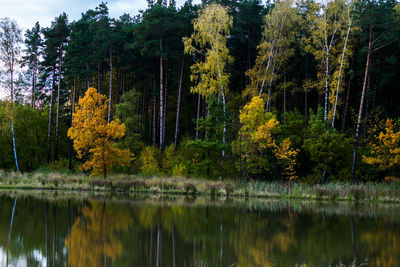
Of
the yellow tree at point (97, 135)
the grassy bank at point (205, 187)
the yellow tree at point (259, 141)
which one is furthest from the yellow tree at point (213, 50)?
the grassy bank at point (205, 187)

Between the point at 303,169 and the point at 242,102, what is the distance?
465 inches

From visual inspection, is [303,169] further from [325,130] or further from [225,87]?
[225,87]

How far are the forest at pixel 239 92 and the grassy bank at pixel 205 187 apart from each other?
210 centimetres

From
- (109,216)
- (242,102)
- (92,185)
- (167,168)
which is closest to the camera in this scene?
(109,216)

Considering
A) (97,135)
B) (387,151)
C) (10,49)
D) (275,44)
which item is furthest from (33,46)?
(387,151)

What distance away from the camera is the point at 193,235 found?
14.1m

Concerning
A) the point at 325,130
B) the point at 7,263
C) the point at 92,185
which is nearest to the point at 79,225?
the point at 7,263

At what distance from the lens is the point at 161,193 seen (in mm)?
30484

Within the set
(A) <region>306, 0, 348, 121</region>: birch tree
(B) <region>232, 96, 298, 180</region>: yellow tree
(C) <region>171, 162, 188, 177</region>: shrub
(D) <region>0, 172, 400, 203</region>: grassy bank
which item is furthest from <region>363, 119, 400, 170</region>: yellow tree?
(C) <region>171, 162, 188, 177</region>: shrub

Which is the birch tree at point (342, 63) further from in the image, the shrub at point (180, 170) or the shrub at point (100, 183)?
the shrub at point (100, 183)

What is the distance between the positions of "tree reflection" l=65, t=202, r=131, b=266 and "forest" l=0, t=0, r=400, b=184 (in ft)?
52.1

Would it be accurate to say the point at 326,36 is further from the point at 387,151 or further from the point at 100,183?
Result: the point at 100,183

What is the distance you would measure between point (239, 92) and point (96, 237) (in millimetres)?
37929

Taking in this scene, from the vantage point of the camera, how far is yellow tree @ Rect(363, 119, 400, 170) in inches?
1223
